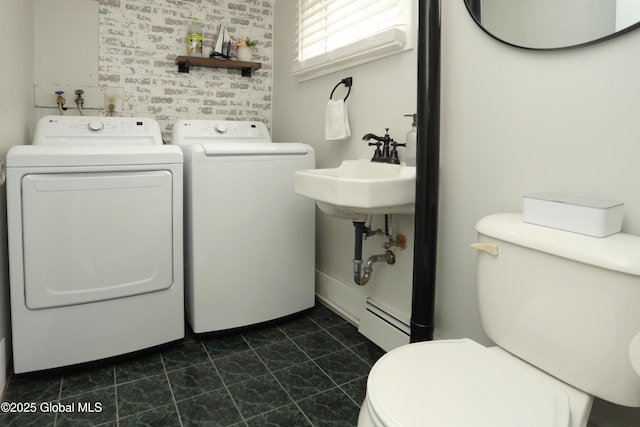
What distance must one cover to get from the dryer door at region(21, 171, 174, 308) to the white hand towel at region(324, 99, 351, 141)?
865mm

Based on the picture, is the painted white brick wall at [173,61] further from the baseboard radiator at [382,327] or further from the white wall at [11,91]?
the baseboard radiator at [382,327]

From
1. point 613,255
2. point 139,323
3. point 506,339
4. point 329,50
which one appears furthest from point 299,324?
point 613,255

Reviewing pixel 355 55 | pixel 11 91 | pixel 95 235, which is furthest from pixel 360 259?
pixel 11 91

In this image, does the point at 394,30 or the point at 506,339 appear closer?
the point at 506,339

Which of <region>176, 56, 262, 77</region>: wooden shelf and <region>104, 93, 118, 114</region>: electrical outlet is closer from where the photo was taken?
<region>104, 93, 118, 114</region>: electrical outlet

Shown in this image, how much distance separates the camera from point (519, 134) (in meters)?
1.44

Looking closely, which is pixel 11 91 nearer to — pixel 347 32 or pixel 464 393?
pixel 347 32

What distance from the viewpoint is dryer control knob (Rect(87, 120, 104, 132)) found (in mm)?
2240

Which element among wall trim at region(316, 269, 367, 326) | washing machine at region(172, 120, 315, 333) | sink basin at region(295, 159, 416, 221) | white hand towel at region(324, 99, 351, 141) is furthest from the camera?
wall trim at region(316, 269, 367, 326)

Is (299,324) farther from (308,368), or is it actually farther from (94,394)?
(94,394)

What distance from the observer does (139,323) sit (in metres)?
1.97

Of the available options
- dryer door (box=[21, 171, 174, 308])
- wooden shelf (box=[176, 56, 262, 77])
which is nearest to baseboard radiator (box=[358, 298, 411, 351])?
dryer door (box=[21, 171, 174, 308])

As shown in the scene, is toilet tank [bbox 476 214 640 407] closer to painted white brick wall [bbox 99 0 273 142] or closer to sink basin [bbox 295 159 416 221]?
sink basin [bbox 295 159 416 221]

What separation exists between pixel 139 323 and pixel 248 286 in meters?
0.54
